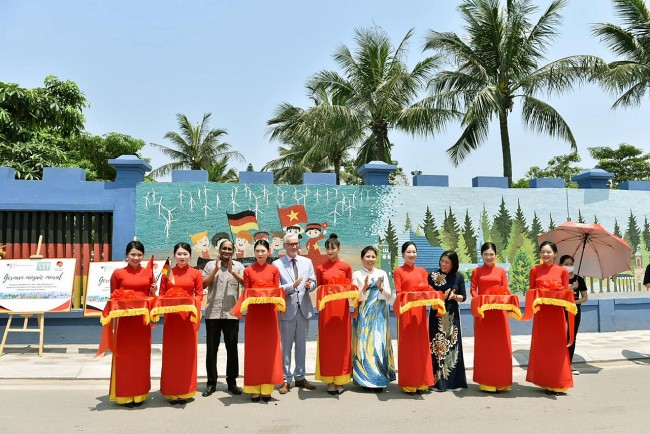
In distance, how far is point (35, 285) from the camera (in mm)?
8547

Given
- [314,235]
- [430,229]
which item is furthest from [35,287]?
[430,229]

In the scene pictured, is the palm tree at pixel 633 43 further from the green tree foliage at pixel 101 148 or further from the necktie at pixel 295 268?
the green tree foliage at pixel 101 148

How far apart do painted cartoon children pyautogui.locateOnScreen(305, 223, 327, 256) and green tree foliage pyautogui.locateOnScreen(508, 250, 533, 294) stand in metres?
3.98

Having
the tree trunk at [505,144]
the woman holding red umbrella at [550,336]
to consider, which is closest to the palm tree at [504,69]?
the tree trunk at [505,144]

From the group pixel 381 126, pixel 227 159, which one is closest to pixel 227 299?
pixel 381 126

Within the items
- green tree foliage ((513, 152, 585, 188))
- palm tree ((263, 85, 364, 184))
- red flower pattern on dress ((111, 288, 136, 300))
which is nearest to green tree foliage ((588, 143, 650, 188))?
green tree foliage ((513, 152, 585, 188))

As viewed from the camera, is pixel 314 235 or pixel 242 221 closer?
pixel 242 221

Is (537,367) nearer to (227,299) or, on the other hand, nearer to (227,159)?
(227,299)

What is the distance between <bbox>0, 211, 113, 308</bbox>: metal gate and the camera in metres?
9.45

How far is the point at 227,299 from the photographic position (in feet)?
20.1

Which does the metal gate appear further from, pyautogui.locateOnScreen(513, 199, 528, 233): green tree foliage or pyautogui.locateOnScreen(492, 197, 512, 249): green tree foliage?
pyautogui.locateOnScreen(513, 199, 528, 233): green tree foliage

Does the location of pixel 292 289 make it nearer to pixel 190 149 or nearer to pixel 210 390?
pixel 210 390

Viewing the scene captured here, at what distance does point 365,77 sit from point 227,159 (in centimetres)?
1559

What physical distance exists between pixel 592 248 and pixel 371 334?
4025 millimetres
